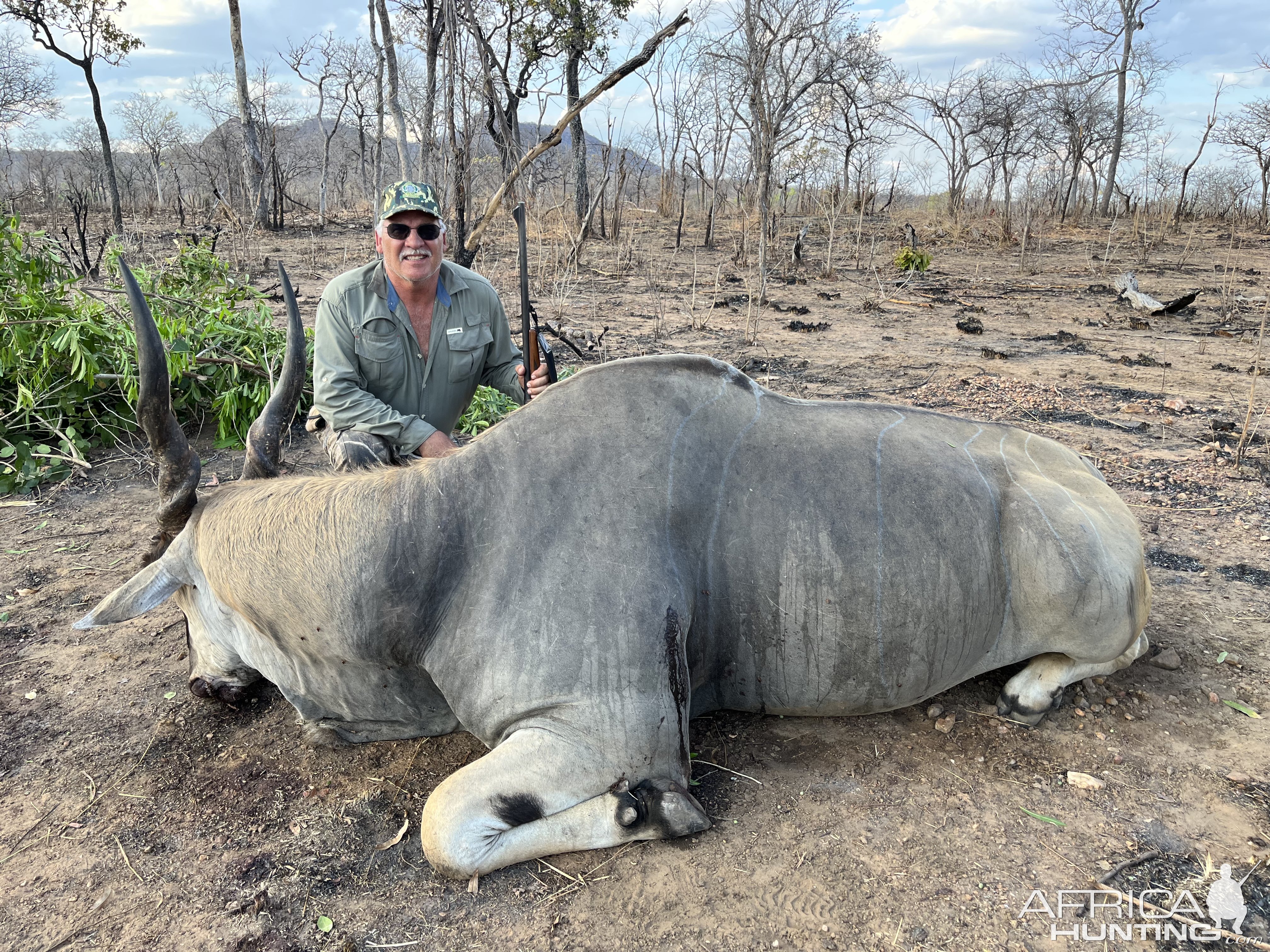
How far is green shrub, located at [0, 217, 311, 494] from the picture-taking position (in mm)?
5980

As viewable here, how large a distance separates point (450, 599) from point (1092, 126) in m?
34.1

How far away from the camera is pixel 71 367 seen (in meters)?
6.09

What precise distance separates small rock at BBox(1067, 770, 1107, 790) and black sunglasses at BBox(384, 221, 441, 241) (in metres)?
3.66

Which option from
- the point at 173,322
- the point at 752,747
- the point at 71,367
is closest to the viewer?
the point at 752,747

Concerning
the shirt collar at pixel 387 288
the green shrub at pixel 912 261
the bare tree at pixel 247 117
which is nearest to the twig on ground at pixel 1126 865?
the shirt collar at pixel 387 288

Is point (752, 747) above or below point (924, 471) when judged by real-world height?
below

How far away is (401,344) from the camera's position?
4.47 meters

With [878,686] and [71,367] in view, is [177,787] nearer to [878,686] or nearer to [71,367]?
[878,686]

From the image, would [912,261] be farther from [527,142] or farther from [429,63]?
[527,142]

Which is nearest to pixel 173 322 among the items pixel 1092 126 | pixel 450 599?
pixel 450 599

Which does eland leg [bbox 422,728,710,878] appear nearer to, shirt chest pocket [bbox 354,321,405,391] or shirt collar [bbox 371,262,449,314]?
shirt chest pocket [bbox 354,321,405,391]

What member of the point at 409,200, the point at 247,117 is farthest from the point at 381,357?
the point at 247,117

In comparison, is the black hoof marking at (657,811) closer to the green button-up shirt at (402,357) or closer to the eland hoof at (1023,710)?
the eland hoof at (1023,710)

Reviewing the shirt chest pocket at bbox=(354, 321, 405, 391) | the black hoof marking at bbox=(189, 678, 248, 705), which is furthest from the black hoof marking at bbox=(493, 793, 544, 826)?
the shirt chest pocket at bbox=(354, 321, 405, 391)
